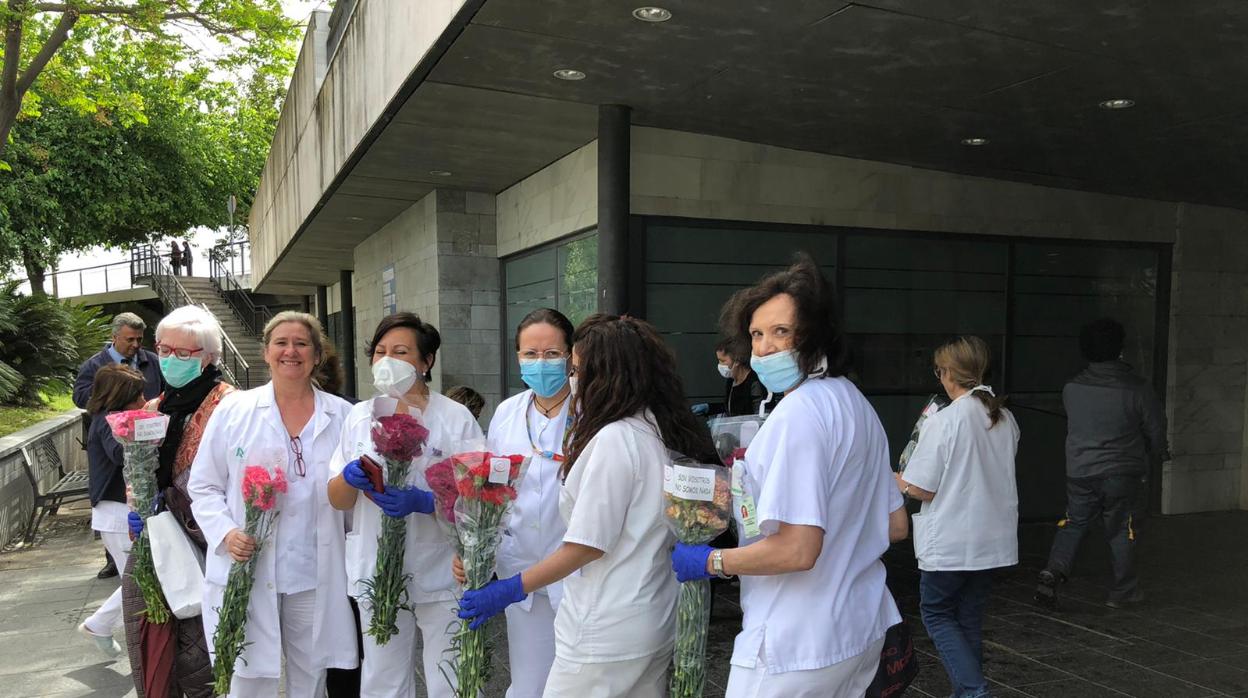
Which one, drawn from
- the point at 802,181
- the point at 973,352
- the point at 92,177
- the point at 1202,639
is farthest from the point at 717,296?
the point at 92,177

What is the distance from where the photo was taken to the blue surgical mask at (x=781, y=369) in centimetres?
225

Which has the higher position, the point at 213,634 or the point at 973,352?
the point at 973,352

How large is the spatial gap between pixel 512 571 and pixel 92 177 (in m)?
29.7

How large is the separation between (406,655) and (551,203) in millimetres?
5396

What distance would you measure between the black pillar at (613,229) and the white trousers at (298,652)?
3.25 m

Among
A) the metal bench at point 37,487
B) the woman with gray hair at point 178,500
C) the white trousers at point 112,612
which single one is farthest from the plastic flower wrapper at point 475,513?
the metal bench at point 37,487

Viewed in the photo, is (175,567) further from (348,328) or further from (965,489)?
(348,328)

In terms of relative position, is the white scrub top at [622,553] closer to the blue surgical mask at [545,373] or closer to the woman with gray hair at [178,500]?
the blue surgical mask at [545,373]

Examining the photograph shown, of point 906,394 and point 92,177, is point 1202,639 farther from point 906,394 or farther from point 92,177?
point 92,177

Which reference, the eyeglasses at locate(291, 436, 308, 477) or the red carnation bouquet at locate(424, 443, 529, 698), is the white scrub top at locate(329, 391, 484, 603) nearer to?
the eyeglasses at locate(291, 436, 308, 477)

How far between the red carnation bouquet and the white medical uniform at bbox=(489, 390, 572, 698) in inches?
7.6

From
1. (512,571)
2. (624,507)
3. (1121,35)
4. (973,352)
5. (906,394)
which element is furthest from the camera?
(906,394)

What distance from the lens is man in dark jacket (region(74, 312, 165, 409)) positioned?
273 inches

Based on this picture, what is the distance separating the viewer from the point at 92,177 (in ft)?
87.8
